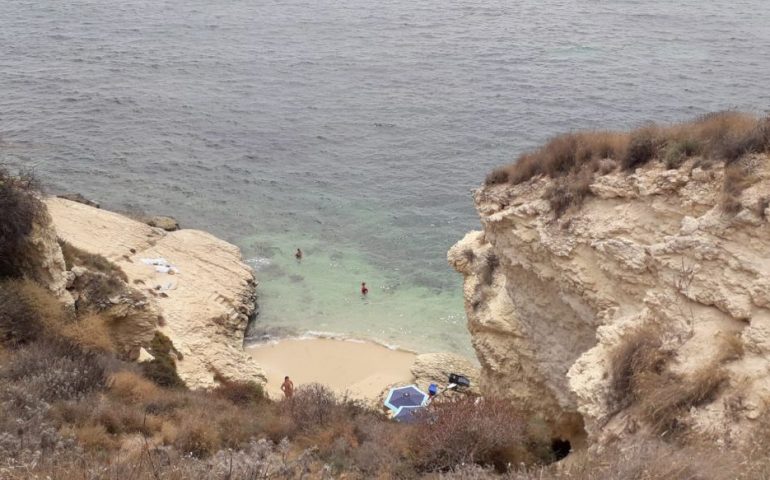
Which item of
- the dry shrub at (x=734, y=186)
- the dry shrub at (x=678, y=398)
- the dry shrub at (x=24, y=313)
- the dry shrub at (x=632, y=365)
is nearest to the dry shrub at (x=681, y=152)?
the dry shrub at (x=734, y=186)

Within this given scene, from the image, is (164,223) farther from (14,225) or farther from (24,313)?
(24,313)

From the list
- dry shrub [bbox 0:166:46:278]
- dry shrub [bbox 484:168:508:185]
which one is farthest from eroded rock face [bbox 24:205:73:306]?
dry shrub [bbox 484:168:508:185]

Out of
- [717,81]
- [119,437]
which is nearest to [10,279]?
[119,437]

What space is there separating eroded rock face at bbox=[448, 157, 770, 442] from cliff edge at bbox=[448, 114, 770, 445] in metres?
0.02

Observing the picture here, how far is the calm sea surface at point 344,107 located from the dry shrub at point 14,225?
388 inches

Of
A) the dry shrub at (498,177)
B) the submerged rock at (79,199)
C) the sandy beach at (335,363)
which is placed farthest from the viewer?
the submerged rock at (79,199)

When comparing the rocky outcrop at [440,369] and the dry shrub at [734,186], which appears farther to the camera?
the rocky outcrop at [440,369]

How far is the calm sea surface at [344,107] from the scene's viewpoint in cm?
2658

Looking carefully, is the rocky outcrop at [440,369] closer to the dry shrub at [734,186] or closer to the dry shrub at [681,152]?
the dry shrub at [681,152]

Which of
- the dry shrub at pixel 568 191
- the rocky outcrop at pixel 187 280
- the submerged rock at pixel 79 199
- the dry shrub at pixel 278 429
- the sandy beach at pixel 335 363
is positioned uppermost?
the dry shrub at pixel 568 191

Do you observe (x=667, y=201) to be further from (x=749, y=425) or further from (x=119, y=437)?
(x=119, y=437)

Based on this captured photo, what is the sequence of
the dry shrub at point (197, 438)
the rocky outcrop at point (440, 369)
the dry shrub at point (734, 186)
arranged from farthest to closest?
1. the rocky outcrop at point (440, 369)
2. the dry shrub at point (734, 186)
3. the dry shrub at point (197, 438)

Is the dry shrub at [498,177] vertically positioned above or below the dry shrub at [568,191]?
below

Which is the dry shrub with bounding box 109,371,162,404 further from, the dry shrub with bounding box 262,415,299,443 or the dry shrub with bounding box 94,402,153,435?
the dry shrub with bounding box 262,415,299,443
